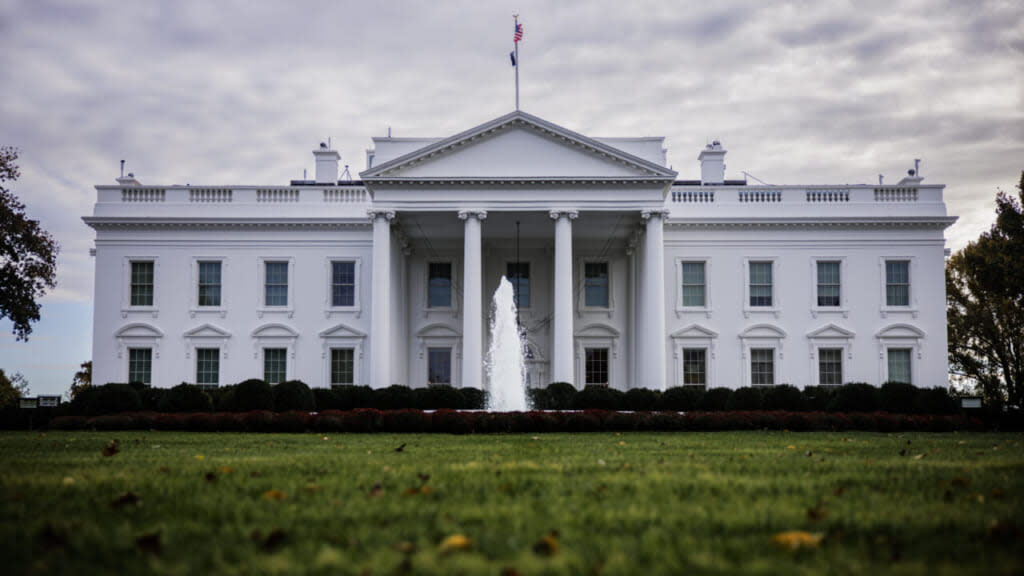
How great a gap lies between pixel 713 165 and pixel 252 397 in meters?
25.9

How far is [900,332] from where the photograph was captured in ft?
110

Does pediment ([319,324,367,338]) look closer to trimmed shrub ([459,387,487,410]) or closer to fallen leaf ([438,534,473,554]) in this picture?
trimmed shrub ([459,387,487,410])

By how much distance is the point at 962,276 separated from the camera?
4484 centimetres

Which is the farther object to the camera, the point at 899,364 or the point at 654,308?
the point at 899,364

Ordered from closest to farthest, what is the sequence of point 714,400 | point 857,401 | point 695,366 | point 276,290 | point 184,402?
point 184,402
point 857,401
point 714,400
point 695,366
point 276,290

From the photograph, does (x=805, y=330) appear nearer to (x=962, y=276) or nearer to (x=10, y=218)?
(x=962, y=276)

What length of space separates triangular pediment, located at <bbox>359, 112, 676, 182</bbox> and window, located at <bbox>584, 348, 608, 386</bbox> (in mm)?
9290

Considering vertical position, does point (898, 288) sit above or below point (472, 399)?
above


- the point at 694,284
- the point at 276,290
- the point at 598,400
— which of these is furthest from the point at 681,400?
the point at 276,290

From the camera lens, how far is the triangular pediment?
1164 inches

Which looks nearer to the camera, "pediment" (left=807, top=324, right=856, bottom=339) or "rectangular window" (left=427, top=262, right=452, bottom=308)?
"pediment" (left=807, top=324, right=856, bottom=339)

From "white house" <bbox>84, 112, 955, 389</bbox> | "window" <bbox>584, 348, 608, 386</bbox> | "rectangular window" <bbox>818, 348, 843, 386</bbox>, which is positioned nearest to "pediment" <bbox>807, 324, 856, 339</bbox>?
"white house" <bbox>84, 112, 955, 389</bbox>

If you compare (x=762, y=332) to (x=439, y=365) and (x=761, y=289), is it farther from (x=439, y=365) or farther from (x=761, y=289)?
(x=439, y=365)

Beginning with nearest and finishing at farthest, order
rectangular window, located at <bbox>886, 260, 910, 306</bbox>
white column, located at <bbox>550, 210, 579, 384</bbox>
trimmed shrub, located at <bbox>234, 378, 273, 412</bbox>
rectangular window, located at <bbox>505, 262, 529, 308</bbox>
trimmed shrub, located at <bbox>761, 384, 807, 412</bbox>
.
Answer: trimmed shrub, located at <bbox>234, 378, 273, 412</bbox>
trimmed shrub, located at <bbox>761, 384, 807, 412</bbox>
white column, located at <bbox>550, 210, 579, 384</bbox>
rectangular window, located at <bbox>886, 260, 910, 306</bbox>
rectangular window, located at <bbox>505, 262, 529, 308</bbox>
